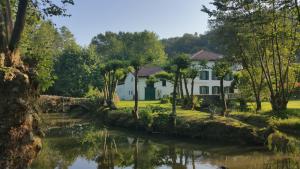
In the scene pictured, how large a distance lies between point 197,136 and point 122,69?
604 inches

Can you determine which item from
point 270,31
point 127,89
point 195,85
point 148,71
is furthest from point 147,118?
point 127,89

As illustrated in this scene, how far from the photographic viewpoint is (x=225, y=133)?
2148 centimetres

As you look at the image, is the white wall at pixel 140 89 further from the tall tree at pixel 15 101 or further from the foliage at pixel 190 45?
the tall tree at pixel 15 101

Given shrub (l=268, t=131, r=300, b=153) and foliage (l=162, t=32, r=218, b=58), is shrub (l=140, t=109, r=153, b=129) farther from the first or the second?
foliage (l=162, t=32, r=218, b=58)

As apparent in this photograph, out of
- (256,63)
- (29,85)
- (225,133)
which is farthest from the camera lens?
(256,63)

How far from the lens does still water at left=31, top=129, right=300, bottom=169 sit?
15.8m

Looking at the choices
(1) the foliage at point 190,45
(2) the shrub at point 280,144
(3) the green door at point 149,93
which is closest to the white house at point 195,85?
(3) the green door at point 149,93

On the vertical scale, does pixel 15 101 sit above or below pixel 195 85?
below

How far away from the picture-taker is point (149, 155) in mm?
18484

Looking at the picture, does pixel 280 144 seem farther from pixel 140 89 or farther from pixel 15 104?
pixel 140 89

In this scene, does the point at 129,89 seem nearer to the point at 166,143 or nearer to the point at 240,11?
the point at 240,11

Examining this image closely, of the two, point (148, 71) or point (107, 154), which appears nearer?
point (107, 154)

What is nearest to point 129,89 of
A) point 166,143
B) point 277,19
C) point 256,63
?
point 256,63

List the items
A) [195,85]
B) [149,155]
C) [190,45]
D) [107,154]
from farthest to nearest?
1. [190,45]
2. [195,85]
3. [107,154]
4. [149,155]
